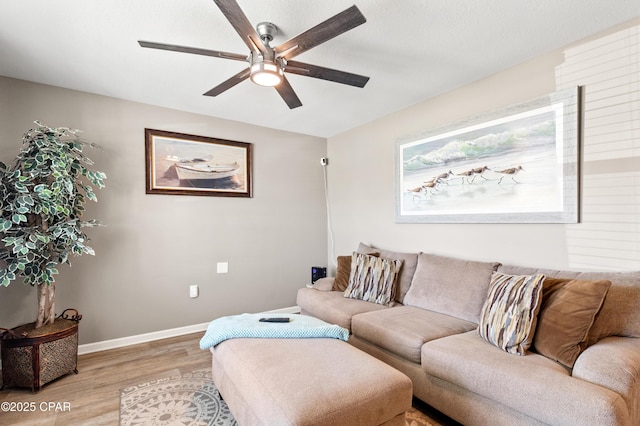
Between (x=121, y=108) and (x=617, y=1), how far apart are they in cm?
389

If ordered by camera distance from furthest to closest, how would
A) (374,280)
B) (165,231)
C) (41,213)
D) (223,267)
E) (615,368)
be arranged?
(223,267) < (165,231) < (374,280) < (41,213) < (615,368)

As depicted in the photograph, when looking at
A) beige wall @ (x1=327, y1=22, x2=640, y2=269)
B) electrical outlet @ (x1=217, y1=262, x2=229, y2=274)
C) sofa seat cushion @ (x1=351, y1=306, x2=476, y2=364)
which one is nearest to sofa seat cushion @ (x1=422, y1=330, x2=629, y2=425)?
sofa seat cushion @ (x1=351, y1=306, x2=476, y2=364)

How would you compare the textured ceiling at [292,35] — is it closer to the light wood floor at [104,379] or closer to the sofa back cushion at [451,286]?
the sofa back cushion at [451,286]

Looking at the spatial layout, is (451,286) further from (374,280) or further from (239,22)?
(239,22)

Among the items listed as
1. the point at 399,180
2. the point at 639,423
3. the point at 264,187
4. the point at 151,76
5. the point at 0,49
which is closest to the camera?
the point at 639,423

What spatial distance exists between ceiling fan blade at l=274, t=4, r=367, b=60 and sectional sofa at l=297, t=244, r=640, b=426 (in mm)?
1784

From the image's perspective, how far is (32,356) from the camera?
225 cm

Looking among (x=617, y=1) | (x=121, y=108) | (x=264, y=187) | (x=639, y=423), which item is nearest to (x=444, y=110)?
(x=617, y=1)

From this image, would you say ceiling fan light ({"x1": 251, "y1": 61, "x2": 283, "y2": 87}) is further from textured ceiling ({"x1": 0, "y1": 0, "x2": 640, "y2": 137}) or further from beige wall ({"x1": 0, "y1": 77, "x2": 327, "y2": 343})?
beige wall ({"x1": 0, "y1": 77, "x2": 327, "y2": 343})

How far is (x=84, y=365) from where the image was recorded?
2.66m

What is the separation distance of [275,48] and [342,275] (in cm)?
228

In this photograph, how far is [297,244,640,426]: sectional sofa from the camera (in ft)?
4.58

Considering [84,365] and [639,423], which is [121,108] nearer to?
[84,365]

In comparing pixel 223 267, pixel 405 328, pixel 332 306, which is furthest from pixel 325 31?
pixel 223 267
